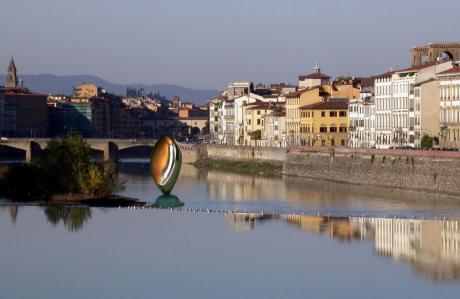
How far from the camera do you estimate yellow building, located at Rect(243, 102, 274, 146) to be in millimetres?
103438

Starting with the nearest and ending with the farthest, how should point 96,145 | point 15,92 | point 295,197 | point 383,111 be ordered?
point 295,197, point 383,111, point 96,145, point 15,92

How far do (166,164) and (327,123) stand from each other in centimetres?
2868

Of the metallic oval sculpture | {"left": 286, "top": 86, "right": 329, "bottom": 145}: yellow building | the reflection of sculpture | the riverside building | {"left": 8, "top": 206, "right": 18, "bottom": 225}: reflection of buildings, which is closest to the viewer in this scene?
{"left": 8, "top": 206, "right": 18, "bottom": 225}: reflection of buildings

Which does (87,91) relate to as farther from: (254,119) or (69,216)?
(69,216)

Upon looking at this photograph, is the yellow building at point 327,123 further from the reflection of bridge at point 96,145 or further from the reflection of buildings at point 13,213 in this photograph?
the reflection of buildings at point 13,213

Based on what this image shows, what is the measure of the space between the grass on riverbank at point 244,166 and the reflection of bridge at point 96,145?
6.33 meters

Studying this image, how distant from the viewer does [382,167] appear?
63.1m

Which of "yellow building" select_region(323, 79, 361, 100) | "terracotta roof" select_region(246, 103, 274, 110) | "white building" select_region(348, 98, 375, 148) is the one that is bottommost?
"white building" select_region(348, 98, 375, 148)

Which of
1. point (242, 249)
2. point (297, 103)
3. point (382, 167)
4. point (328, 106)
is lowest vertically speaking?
point (242, 249)

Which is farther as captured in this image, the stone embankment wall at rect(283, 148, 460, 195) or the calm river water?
the stone embankment wall at rect(283, 148, 460, 195)

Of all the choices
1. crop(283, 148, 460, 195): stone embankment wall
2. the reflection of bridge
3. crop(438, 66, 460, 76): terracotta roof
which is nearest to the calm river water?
crop(283, 148, 460, 195): stone embankment wall

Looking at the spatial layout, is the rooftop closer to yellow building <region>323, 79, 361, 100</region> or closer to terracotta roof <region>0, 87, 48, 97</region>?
yellow building <region>323, 79, 361, 100</region>

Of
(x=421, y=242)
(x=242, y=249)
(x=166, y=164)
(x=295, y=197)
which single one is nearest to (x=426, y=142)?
(x=295, y=197)

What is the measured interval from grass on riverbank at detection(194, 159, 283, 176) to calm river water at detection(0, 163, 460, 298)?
2214cm
